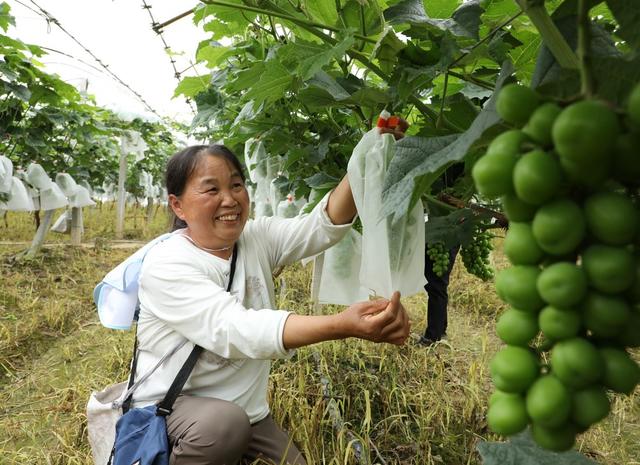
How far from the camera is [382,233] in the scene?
116cm

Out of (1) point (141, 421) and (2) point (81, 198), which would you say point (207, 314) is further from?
(2) point (81, 198)

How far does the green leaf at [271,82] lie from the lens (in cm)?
121

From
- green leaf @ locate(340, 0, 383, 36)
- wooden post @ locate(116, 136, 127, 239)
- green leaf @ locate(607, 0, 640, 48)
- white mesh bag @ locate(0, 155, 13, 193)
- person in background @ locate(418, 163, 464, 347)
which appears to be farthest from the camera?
wooden post @ locate(116, 136, 127, 239)

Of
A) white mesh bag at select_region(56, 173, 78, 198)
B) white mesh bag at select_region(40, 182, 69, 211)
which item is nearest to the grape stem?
white mesh bag at select_region(40, 182, 69, 211)

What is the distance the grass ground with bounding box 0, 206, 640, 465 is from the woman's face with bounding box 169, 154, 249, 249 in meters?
1.01

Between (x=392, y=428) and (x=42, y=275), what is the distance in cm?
546

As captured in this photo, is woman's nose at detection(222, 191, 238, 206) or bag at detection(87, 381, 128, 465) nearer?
woman's nose at detection(222, 191, 238, 206)

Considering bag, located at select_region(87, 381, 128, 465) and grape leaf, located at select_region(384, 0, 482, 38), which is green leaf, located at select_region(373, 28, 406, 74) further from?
bag, located at select_region(87, 381, 128, 465)

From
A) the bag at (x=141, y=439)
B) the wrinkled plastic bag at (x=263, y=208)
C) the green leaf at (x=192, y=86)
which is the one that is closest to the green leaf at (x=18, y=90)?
the wrinkled plastic bag at (x=263, y=208)

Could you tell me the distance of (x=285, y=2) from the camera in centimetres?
124

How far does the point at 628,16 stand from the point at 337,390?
2511mm

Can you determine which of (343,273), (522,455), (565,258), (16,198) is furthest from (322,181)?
(16,198)

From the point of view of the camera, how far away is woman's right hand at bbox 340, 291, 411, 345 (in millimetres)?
1125

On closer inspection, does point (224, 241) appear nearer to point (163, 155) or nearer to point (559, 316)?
point (559, 316)
